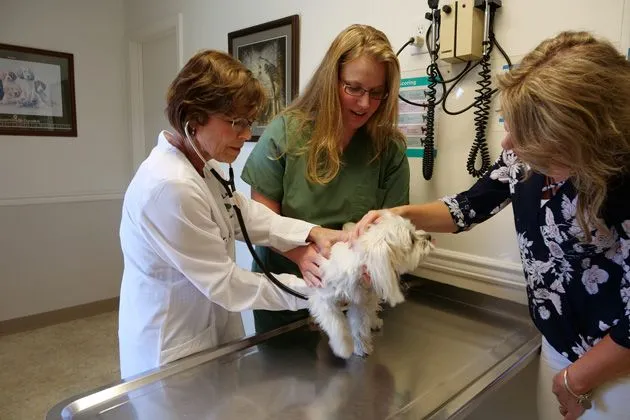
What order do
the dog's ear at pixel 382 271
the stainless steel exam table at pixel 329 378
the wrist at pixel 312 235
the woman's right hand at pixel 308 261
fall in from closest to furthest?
the stainless steel exam table at pixel 329 378 < the dog's ear at pixel 382 271 < the woman's right hand at pixel 308 261 < the wrist at pixel 312 235

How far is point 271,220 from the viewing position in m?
1.39

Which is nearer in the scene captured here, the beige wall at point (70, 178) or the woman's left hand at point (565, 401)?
the woman's left hand at point (565, 401)

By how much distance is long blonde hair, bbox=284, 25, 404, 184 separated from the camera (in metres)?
1.34

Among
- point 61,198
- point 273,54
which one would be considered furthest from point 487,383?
point 61,198

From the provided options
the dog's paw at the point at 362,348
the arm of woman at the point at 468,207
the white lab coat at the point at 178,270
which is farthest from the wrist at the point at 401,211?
the dog's paw at the point at 362,348

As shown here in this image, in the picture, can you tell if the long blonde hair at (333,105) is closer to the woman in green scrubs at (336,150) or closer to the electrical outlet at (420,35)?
the woman in green scrubs at (336,150)

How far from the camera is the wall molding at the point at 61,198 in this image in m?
3.24

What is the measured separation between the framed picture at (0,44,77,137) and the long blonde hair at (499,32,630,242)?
3452 mm

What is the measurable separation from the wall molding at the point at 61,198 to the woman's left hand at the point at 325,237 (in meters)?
2.85

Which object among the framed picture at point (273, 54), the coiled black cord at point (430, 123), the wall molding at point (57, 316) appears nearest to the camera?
the coiled black cord at point (430, 123)

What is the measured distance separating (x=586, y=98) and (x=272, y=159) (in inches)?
34.4

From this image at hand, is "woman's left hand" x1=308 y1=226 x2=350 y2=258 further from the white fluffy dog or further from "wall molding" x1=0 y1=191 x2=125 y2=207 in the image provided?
"wall molding" x1=0 y1=191 x2=125 y2=207

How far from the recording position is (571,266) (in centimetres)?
101

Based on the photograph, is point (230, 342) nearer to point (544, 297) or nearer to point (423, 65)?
point (544, 297)
